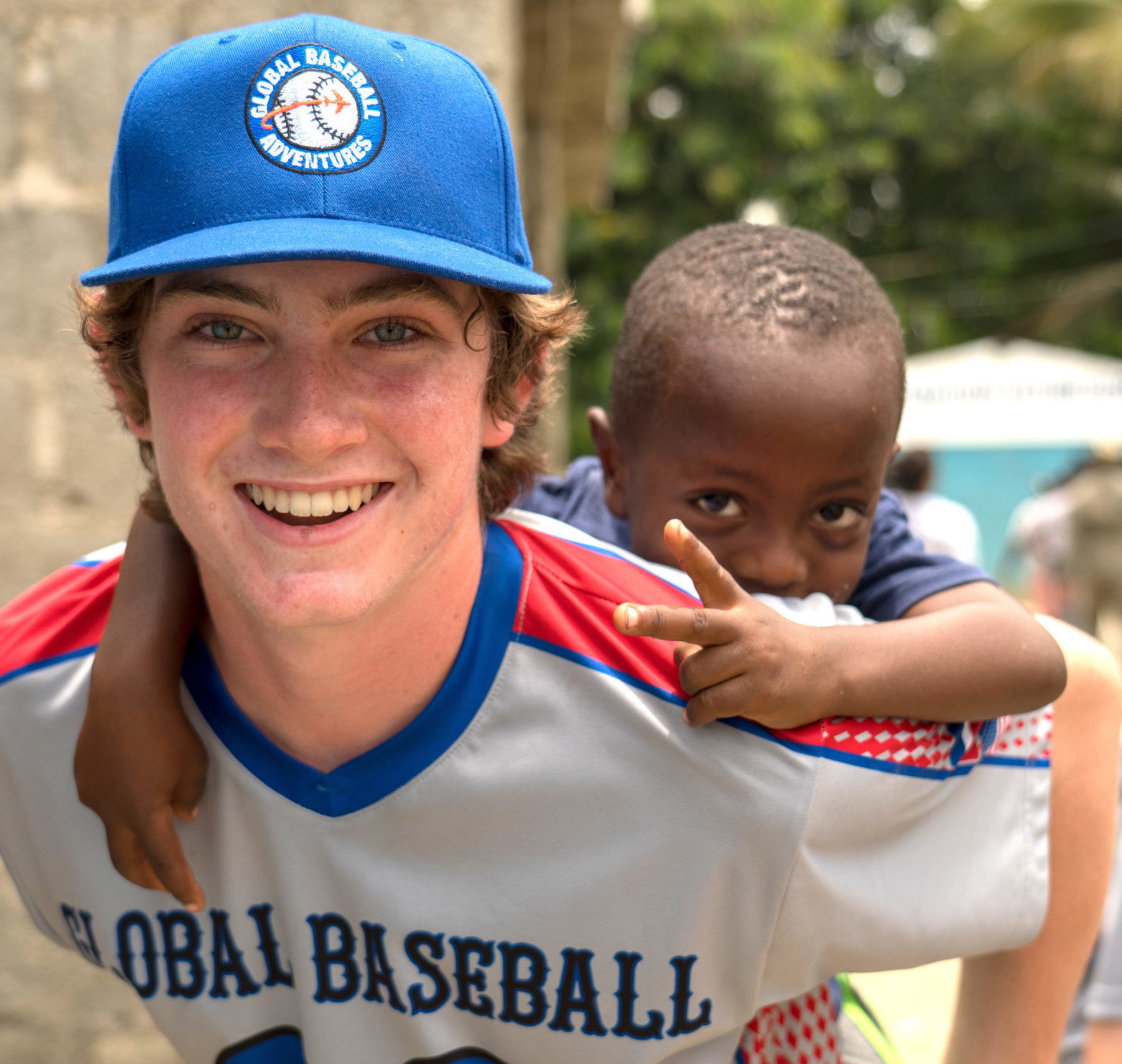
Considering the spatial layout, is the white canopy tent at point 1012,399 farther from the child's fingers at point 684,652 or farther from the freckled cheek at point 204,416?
the freckled cheek at point 204,416

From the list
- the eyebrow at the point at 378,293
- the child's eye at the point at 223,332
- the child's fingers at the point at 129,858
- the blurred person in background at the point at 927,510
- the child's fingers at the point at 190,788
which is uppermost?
the eyebrow at the point at 378,293

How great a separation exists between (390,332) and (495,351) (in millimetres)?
222

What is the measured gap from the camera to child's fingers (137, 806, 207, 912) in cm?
158

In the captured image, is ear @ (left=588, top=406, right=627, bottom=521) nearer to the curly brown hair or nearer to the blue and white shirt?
the blue and white shirt

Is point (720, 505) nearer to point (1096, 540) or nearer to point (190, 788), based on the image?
point (190, 788)

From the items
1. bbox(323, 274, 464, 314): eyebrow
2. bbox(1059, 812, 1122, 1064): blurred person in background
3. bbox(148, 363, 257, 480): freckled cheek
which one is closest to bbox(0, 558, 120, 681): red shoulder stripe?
bbox(148, 363, 257, 480): freckled cheek

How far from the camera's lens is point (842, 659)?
1517 millimetres

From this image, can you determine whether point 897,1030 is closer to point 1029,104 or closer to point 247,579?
point 247,579

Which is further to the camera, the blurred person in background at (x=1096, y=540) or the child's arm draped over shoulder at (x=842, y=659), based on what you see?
the blurred person in background at (x=1096, y=540)

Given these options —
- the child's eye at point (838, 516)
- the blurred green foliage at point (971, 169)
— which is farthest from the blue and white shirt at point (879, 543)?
the blurred green foliage at point (971, 169)

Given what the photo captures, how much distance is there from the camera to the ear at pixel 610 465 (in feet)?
6.72

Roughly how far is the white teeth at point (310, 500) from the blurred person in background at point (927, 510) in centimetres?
470

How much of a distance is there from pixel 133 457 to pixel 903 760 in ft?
6.30

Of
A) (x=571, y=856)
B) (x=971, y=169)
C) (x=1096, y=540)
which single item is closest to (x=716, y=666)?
(x=571, y=856)
